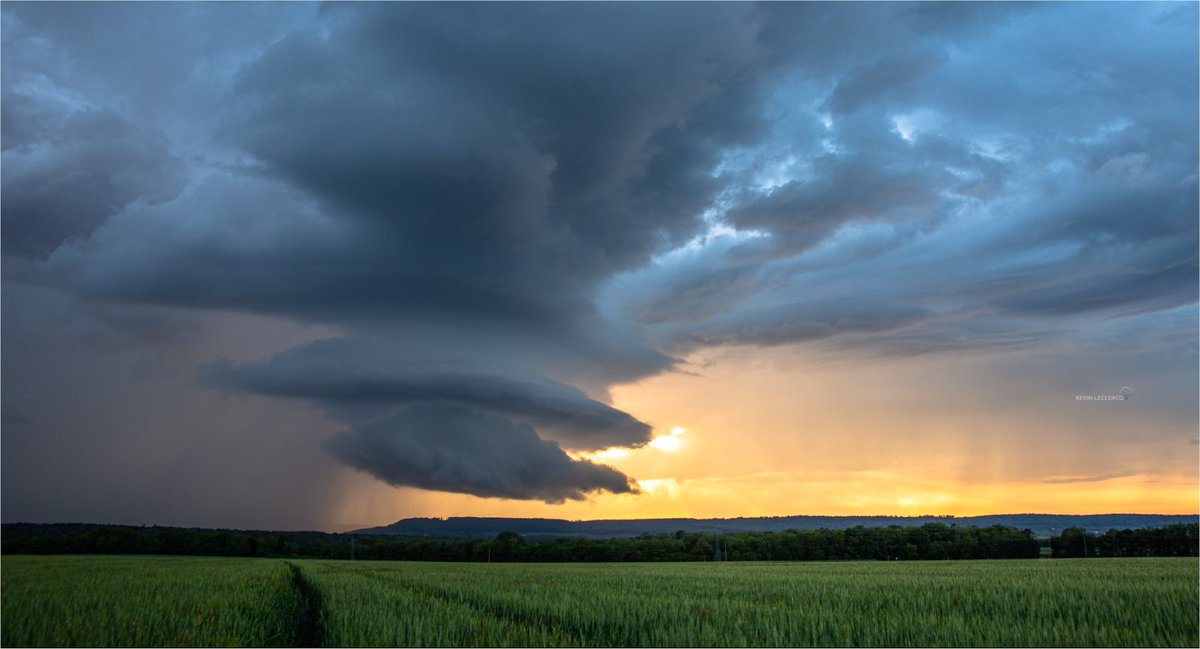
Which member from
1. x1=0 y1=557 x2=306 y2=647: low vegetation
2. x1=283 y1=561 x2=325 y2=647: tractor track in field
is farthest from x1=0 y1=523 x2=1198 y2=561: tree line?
x1=0 y1=557 x2=306 y2=647: low vegetation

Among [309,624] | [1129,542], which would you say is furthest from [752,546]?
[309,624]

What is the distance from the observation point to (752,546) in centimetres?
12838

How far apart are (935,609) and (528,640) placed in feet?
34.7

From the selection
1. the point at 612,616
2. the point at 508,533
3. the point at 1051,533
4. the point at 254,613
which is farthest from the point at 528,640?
the point at 1051,533

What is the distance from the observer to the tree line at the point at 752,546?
361ft

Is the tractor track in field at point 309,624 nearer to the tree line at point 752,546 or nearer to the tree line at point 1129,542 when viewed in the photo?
the tree line at point 752,546

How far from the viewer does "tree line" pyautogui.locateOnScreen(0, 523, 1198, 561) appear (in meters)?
110

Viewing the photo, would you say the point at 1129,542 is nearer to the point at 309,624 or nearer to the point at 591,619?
the point at 591,619

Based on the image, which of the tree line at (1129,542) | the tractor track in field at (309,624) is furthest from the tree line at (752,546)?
the tractor track in field at (309,624)

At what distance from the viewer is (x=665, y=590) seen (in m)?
24.8

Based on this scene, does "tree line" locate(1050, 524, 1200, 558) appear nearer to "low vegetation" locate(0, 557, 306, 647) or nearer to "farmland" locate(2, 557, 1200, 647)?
"farmland" locate(2, 557, 1200, 647)

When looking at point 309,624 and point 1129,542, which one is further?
point 1129,542

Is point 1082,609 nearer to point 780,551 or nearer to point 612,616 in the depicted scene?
point 612,616

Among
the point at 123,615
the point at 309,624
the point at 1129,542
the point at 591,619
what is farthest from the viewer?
the point at 1129,542
